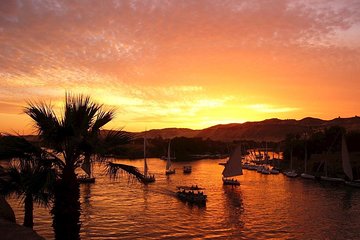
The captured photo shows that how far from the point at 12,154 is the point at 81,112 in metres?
3.20

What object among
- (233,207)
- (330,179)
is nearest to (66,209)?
(233,207)

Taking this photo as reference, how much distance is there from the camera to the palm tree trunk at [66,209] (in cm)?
1505

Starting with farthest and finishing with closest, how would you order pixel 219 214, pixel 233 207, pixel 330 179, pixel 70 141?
pixel 330 179 → pixel 233 207 → pixel 219 214 → pixel 70 141

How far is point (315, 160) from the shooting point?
124m

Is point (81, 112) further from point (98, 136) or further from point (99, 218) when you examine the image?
point (99, 218)

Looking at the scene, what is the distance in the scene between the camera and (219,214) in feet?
185

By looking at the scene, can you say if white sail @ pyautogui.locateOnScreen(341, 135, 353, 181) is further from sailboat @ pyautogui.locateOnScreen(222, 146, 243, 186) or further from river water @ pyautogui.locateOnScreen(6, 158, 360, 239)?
sailboat @ pyautogui.locateOnScreen(222, 146, 243, 186)

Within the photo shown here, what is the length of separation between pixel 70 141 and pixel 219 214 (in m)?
44.7

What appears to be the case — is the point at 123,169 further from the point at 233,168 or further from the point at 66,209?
the point at 233,168

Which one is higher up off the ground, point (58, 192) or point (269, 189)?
point (58, 192)

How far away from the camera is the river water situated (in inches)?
1767

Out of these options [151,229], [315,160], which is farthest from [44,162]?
[315,160]

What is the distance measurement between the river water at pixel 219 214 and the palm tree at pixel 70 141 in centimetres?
2566

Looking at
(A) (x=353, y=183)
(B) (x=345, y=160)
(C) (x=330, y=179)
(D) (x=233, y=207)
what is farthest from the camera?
(C) (x=330, y=179)
